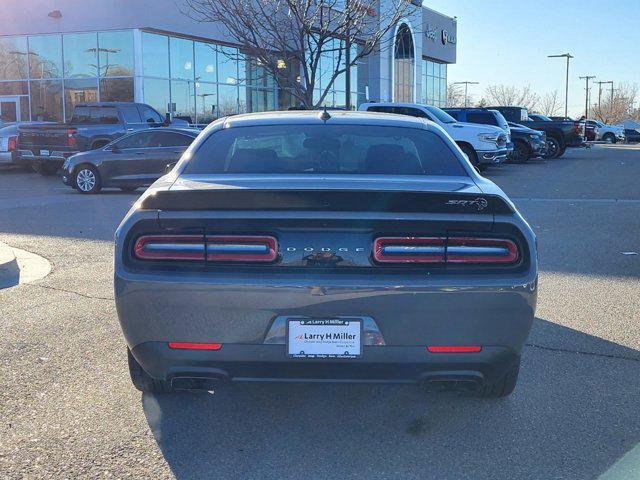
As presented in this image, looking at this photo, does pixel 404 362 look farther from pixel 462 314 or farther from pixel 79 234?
pixel 79 234

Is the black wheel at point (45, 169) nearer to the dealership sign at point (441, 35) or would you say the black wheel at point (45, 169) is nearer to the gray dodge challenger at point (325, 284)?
the gray dodge challenger at point (325, 284)

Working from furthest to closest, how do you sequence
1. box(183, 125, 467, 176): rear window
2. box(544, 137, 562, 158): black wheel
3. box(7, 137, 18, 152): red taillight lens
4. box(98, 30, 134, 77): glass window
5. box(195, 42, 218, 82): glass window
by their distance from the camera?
box(544, 137, 562, 158): black wheel, box(195, 42, 218, 82): glass window, box(98, 30, 134, 77): glass window, box(7, 137, 18, 152): red taillight lens, box(183, 125, 467, 176): rear window

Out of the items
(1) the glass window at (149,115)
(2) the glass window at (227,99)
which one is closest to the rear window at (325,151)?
(1) the glass window at (149,115)

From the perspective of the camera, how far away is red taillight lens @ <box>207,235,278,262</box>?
3451 mm

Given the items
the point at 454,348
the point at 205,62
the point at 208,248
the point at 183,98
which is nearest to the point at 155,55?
the point at 183,98

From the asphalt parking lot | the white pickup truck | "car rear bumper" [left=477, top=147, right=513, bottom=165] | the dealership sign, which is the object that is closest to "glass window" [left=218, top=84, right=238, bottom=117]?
the white pickup truck

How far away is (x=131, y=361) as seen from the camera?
401 cm

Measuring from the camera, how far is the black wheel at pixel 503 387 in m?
3.97

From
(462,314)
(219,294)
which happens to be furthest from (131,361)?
(462,314)

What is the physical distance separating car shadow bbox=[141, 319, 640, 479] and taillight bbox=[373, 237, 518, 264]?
0.93m

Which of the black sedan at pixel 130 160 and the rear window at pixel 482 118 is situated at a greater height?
the rear window at pixel 482 118

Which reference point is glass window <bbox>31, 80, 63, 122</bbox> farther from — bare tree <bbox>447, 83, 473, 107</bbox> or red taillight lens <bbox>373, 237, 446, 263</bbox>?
bare tree <bbox>447, 83, 473, 107</bbox>

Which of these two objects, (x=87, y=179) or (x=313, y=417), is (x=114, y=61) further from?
(x=313, y=417)

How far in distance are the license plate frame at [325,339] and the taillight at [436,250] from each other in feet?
1.10
